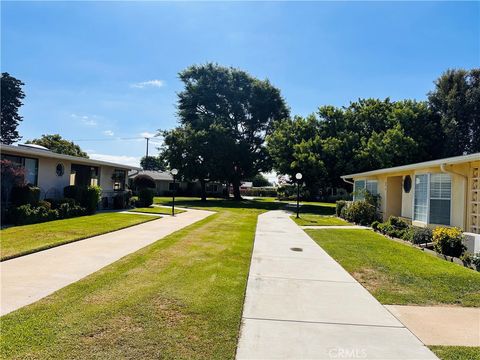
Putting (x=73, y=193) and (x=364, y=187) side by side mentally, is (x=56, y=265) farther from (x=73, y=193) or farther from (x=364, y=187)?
(x=364, y=187)

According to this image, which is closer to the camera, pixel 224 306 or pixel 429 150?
pixel 224 306

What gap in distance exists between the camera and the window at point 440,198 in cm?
1048

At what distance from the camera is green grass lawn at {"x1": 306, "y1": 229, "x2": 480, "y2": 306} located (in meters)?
5.45

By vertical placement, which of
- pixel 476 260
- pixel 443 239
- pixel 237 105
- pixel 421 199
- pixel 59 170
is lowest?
pixel 476 260

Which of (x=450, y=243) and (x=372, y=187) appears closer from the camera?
(x=450, y=243)

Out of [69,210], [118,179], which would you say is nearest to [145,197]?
[118,179]

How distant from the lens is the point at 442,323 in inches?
173

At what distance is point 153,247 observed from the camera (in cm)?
867

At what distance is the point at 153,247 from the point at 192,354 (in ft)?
18.5

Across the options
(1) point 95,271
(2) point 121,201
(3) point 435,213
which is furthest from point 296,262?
(2) point 121,201

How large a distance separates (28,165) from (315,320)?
46.6 ft

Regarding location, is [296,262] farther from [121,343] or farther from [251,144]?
[251,144]

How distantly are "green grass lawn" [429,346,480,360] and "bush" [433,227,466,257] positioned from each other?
17.8 feet

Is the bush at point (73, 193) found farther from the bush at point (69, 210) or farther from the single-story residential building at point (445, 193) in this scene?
the single-story residential building at point (445, 193)
